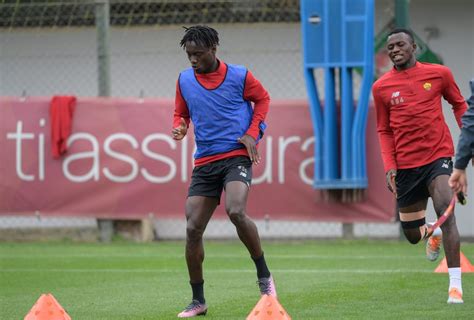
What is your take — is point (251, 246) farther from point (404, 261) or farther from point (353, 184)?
point (353, 184)

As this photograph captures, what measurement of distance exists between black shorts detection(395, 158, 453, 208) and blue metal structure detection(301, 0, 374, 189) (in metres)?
5.29

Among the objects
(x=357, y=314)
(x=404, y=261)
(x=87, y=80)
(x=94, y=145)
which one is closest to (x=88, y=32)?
(x=87, y=80)

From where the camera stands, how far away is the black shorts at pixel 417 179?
9.41 metres

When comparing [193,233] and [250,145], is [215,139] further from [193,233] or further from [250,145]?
[193,233]

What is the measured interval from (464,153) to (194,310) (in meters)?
2.51

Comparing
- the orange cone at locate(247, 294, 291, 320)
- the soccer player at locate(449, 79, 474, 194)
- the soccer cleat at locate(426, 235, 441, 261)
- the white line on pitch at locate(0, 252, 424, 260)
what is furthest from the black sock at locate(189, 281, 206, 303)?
the white line on pitch at locate(0, 252, 424, 260)

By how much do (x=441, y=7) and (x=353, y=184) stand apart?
3.12m

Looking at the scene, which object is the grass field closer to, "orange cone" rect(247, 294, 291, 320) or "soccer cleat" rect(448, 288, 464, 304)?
"soccer cleat" rect(448, 288, 464, 304)

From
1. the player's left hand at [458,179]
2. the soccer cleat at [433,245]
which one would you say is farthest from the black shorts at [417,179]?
the player's left hand at [458,179]

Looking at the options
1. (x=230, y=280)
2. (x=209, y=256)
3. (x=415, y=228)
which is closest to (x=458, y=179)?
(x=415, y=228)

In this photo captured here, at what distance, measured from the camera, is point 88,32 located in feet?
57.5

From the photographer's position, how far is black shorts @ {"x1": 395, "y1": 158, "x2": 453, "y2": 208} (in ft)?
30.9

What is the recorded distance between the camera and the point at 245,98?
9008 mm

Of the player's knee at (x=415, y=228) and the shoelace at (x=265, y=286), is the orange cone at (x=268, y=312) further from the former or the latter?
the player's knee at (x=415, y=228)
